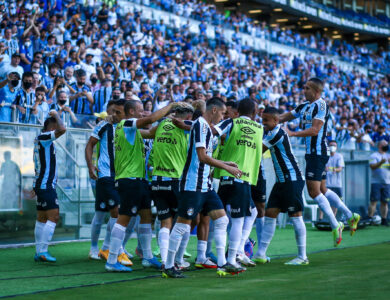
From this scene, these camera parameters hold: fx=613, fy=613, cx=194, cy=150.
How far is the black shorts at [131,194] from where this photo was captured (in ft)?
25.3

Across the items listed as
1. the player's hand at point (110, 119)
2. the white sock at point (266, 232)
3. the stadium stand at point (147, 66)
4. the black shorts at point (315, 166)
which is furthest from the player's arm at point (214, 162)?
the stadium stand at point (147, 66)

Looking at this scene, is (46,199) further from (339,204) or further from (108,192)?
(339,204)

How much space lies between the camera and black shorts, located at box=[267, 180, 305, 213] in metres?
8.46

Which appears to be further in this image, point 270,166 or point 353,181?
point 353,181

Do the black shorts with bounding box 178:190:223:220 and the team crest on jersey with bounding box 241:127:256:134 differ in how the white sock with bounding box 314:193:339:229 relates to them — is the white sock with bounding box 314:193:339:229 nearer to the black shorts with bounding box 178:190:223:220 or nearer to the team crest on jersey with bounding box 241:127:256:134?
the team crest on jersey with bounding box 241:127:256:134

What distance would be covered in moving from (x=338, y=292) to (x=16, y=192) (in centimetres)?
701

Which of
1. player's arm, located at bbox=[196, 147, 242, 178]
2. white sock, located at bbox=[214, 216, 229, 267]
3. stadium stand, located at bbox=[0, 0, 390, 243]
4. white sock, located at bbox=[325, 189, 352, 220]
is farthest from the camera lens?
stadium stand, located at bbox=[0, 0, 390, 243]

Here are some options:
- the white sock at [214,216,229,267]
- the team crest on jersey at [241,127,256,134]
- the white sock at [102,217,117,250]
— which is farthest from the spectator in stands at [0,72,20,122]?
the white sock at [214,216,229,267]

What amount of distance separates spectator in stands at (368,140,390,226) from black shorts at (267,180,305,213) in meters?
8.97

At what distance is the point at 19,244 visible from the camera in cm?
1109

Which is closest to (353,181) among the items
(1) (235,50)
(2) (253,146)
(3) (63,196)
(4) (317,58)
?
(3) (63,196)

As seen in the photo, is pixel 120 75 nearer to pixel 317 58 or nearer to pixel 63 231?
pixel 63 231

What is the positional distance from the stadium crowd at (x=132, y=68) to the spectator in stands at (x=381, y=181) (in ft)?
8.11

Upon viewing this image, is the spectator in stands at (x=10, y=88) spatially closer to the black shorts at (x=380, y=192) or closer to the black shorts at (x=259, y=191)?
the black shorts at (x=259, y=191)
